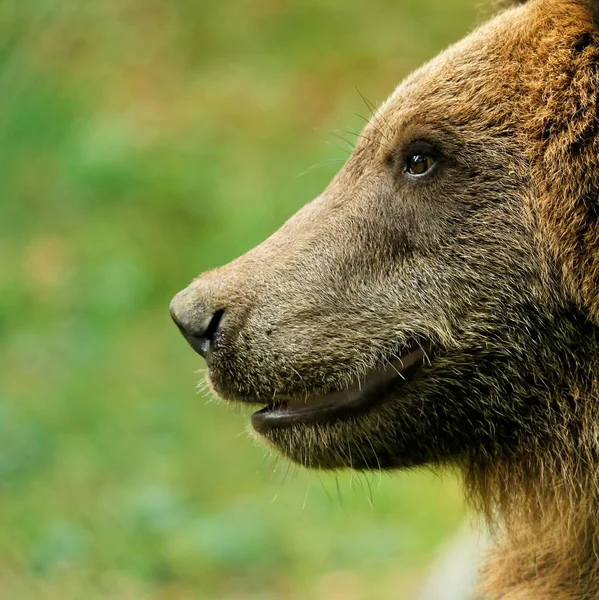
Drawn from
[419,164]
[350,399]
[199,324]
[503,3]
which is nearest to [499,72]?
[419,164]

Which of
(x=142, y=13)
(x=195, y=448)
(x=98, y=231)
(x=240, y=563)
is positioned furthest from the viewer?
(x=142, y=13)

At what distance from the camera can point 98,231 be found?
9992 mm

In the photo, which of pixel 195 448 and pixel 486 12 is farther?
pixel 195 448

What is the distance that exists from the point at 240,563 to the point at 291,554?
1.29 feet

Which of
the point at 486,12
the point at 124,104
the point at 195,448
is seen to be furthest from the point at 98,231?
the point at 486,12

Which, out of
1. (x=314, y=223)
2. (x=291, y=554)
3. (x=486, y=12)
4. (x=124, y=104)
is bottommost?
(x=291, y=554)

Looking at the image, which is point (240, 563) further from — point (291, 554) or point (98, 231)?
point (98, 231)

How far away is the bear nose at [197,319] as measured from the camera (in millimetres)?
3494

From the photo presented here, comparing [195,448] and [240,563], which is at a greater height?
[195,448]

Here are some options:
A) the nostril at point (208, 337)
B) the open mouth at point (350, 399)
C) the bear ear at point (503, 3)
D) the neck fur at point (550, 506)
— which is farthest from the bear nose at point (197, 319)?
the bear ear at point (503, 3)

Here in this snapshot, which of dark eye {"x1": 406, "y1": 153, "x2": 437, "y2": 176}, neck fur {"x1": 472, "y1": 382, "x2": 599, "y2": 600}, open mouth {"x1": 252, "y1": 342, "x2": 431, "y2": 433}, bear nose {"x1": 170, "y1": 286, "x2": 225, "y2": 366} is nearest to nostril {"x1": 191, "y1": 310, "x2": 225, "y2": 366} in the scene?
bear nose {"x1": 170, "y1": 286, "x2": 225, "y2": 366}

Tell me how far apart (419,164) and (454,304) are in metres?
0.48

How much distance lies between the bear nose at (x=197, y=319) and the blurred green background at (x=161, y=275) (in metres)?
1.07

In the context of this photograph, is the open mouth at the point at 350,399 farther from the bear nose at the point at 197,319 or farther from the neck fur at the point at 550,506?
the neck fur at the point at 550,506
